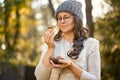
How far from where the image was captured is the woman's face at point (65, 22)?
13.1ft

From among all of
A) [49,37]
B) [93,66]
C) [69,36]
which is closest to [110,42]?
[69,36]

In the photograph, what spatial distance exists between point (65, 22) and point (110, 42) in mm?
4631

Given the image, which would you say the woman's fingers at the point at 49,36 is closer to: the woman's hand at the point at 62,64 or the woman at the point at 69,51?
the woman at the point at 69,51

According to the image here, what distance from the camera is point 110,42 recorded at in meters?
8.52

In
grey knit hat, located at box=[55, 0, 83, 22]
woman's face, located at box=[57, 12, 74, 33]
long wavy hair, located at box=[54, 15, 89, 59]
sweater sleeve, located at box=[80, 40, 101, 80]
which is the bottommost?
sweater sleeve, located at box=[80, 40, 101, 80]

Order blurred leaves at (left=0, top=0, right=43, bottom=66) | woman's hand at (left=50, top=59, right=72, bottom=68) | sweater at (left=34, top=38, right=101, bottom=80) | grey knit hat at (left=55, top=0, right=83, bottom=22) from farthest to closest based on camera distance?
blurred leaves at (left=0, top=0, right=43, bottom=66) < grey knit hat at (left=55, top=0, right=83, bottom=22) < sweater at (left=34, top=38, right=101, bottom=80) < woman's hand at (left=50, top=59, right=72, bottom=68)

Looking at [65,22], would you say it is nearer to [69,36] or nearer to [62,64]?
[69,36]

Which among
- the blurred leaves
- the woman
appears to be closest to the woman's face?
the woman

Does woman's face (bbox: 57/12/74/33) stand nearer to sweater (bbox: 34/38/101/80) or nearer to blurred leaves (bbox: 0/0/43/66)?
sweater (bbox: 34/38/101/80)

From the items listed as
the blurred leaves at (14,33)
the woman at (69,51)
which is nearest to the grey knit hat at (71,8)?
the woman at (69,51)

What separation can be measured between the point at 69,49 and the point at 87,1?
3.20 metres

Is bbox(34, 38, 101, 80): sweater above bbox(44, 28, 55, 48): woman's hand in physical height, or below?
below

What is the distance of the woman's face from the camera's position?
4.00m

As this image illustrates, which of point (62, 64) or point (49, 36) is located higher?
point (49, 36)
